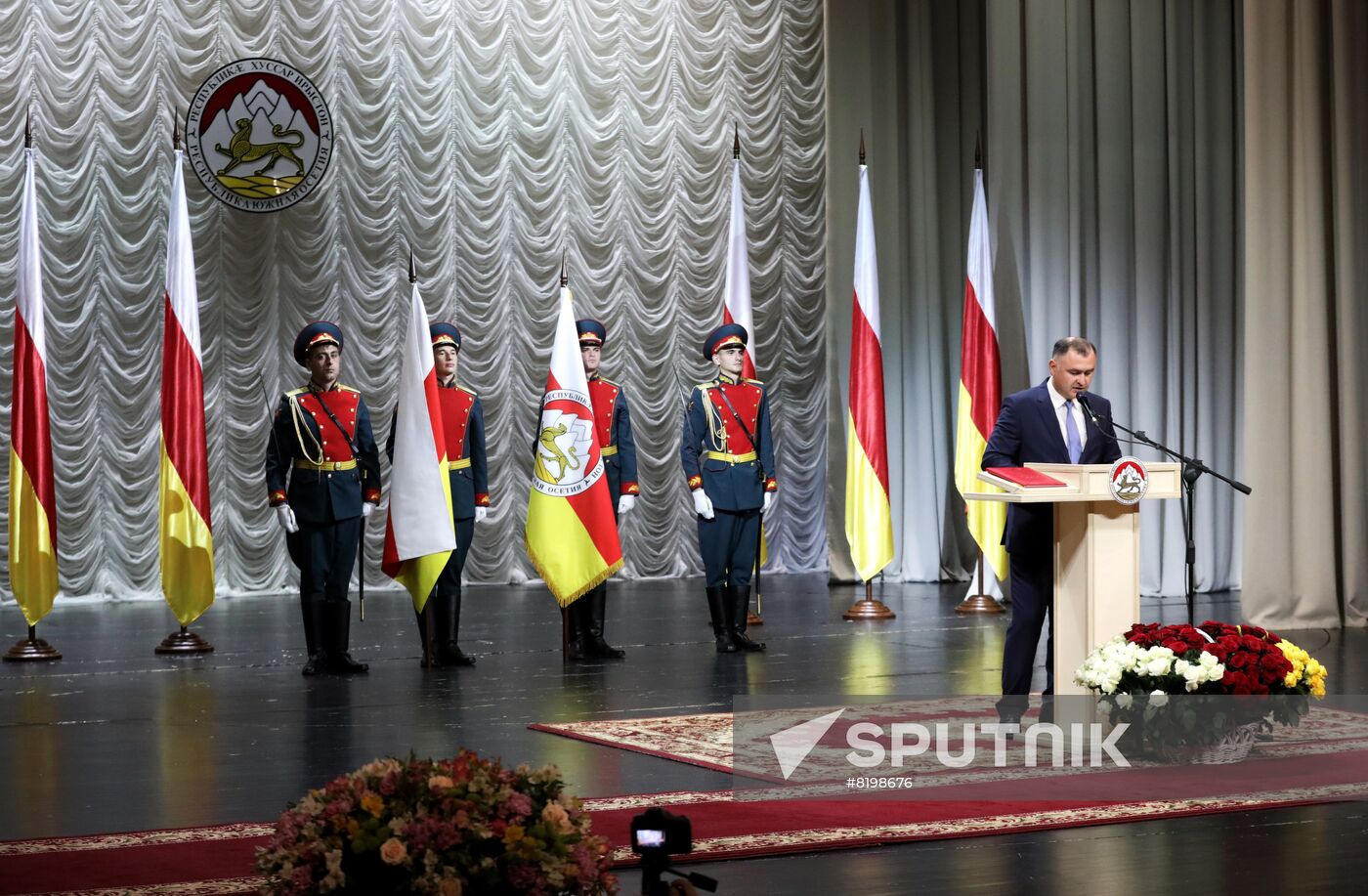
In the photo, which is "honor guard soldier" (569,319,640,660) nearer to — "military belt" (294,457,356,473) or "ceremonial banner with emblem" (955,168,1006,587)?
"military belt" (294,457,356,473)

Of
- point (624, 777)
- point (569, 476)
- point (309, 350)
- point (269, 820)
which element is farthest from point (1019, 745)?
point (309, 350)

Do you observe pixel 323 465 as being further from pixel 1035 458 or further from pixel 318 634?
pixel 1035 458

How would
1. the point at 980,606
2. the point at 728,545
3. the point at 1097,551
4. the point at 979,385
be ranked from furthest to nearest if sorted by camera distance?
1. the point at 979,385
2. the point at 980,606
3. the point at 728,545
4. the point at 1097,551

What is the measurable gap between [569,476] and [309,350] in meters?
1.29

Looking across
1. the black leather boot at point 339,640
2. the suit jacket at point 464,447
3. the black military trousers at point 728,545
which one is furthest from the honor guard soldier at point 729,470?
the black leather boot at point 339,640

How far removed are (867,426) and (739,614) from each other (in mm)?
2455

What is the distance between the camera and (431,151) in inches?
474

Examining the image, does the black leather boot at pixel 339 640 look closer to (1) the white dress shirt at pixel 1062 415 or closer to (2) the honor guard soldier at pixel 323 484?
(2) the honor guard soldier at pixel 323 484

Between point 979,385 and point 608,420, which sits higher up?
point 979,385

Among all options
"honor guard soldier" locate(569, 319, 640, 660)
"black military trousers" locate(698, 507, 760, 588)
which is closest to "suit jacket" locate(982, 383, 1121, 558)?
"black military trousers" locate(698, 507, 760, 588)

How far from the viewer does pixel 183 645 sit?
8.40 meters

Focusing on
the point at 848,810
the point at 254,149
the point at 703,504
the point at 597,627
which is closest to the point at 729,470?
the point at 703,504

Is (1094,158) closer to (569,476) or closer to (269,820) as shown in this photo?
(569,476)

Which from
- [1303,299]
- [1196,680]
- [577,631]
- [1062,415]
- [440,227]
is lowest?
[577,631]
